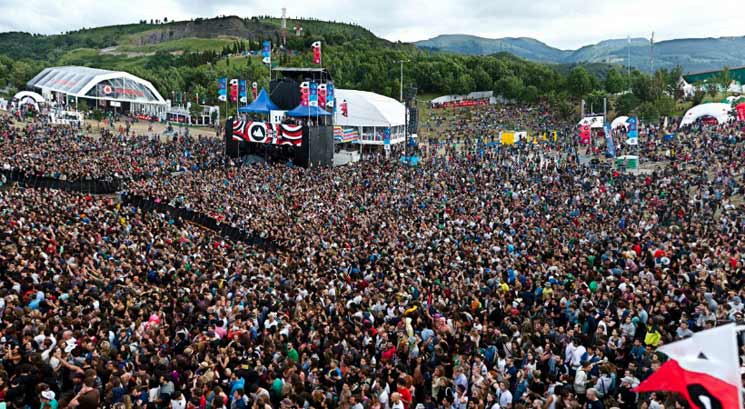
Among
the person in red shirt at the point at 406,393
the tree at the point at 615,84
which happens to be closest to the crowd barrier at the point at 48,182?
the person in red shirt at the point at 406,393

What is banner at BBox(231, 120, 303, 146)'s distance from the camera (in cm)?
3919

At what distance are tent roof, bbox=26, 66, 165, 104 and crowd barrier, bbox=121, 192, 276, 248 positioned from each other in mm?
57981

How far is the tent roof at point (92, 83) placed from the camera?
78312mm

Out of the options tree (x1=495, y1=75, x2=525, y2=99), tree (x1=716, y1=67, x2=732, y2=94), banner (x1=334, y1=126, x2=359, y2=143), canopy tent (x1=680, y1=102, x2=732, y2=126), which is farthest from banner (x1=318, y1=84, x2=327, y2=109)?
tree (x1=716, y1=67, x2=732, y2=94)

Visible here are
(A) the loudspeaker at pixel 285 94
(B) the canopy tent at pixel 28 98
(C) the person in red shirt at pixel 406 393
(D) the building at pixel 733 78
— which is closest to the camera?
(C) the person in red shirt at pixel 406 393

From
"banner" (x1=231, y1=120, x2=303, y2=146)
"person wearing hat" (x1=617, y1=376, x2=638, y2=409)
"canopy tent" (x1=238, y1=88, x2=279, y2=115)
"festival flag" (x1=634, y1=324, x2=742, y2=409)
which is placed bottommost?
"person wearing hat" (x1=617, y1=376, x2=638, y2=409)

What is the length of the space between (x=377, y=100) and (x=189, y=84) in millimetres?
61645

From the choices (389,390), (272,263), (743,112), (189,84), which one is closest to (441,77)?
(189,84)

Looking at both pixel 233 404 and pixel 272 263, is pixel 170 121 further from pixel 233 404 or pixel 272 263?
pixel 233 404

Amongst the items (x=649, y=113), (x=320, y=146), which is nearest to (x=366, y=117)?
(x=320, y=146)

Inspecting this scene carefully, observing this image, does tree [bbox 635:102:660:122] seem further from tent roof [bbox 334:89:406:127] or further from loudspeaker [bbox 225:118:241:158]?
loudspeaker [bbox 225:118:241:158]

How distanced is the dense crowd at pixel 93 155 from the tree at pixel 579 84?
210ft

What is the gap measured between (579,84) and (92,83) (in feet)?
227

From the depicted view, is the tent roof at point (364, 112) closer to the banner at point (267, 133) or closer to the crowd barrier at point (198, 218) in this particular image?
the banner at point (267, 133)
